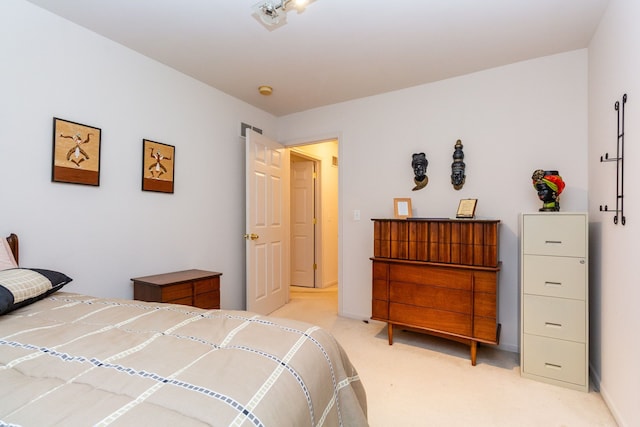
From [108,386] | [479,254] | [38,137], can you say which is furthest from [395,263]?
[38,137]

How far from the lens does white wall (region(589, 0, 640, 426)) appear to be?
1538mm

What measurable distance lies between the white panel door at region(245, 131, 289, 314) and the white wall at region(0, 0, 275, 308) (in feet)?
0.71

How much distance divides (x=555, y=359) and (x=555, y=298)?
0.41m

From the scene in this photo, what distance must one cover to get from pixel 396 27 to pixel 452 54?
2.12ft

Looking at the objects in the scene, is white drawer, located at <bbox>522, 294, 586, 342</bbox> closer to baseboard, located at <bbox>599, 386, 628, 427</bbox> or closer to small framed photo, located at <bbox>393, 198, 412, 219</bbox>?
baseboard, located at <bbox>599, 386, 628, 427</bbox>

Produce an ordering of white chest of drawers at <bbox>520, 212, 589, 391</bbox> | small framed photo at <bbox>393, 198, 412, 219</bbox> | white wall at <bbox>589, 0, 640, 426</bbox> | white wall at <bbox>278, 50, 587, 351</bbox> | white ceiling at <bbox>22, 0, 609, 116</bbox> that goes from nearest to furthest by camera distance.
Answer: white wall at <bbox>589, 0, 640, 426</bbox>, white ceiling at <bbox>22, 0, 609, 116</bbox>, white chest of drawers at <bbox>520, 212, 589, 391</bbox>, white wall at <bbox>278, 50, 587, 351</bbox>, small framed photo at <bbox>393, 198, 412, 219</bbox>

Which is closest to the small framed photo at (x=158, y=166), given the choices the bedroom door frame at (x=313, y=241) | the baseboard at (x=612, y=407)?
the bedroom door frame at (x=313, y=241)

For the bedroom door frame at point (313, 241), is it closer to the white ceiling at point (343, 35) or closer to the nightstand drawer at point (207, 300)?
the white ceiling at point (343, 35)

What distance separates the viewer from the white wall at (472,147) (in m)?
2.46

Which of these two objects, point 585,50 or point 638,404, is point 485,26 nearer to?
point 585,50

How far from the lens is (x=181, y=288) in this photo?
2.36 meters

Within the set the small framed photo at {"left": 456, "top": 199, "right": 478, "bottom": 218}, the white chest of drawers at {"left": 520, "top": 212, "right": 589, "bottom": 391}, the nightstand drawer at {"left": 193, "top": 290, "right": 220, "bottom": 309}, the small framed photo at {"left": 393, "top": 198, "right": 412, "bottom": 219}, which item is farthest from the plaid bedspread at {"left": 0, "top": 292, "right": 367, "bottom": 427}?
the small framed photo at {"left": 393, "top": 198, "right": 412, "bottom": 219}

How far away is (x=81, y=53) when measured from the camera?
213 cm

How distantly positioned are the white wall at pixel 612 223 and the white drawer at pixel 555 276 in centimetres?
13
